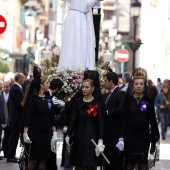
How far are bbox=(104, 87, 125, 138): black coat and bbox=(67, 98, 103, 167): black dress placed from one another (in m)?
1.61

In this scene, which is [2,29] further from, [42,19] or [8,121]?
[42,19]

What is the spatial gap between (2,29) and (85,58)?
18.8 feet

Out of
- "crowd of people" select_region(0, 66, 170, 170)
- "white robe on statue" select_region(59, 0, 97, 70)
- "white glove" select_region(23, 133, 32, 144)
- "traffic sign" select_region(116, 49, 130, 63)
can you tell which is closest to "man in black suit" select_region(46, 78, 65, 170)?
"crowd of people" select_region(0, 66, 170, 170)

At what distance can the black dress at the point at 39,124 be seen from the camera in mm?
15398

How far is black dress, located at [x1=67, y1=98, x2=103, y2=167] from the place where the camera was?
1434 cm

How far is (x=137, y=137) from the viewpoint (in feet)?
47.4

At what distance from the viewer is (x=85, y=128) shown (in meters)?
14.4

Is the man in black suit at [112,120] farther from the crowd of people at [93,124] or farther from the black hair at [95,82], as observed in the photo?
the black hair at [95,82]

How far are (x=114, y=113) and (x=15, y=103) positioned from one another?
4857mm

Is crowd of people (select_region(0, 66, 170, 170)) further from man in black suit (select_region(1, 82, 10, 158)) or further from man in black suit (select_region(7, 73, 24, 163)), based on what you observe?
man in black suit (select_region(1, 82, 10, 158))

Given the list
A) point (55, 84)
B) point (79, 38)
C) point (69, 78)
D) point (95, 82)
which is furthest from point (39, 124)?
point (79, 38)

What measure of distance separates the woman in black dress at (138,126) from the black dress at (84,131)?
39cm

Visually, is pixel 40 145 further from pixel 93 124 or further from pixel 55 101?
pixel 55 101

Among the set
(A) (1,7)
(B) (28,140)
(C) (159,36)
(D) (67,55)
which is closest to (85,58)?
(D) (67,55)
